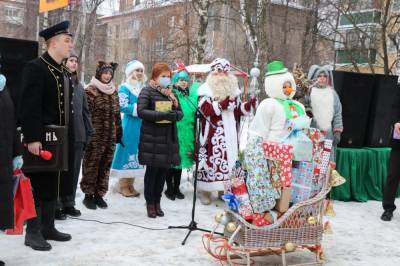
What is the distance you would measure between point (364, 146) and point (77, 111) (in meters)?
4.33

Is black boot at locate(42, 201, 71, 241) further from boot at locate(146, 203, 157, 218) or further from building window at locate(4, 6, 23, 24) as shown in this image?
building window at locate(4, 6, 23, 24)

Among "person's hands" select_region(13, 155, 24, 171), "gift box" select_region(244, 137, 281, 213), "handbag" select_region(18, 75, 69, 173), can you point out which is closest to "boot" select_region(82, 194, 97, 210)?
"handbag" select_region(18, 75, 69, 173)

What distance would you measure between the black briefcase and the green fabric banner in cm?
411

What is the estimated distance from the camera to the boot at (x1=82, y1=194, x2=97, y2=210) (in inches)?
211

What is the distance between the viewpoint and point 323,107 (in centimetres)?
608

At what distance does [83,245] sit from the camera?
411 cm

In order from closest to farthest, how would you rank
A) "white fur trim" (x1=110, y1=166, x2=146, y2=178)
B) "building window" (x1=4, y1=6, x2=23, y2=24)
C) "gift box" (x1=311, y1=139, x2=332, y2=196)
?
"gift box" (x1=311, y1=139, x2=332, y2=196) < "white fur trim" (x1=110, y1=166, x2=146, y2=178) < "building window" (x1=4, y1=6, x2=23, y2=24)

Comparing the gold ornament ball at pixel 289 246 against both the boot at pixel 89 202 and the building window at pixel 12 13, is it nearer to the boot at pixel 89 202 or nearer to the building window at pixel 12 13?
the boot at pixel 89 202

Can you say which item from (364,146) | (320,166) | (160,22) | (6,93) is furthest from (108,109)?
(160,22)

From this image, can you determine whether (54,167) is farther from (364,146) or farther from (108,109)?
(364,146)

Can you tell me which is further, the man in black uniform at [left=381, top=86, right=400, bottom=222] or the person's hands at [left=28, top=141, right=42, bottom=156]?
the man in black uniform at [left=381, top=86, right=400, bottom=222]

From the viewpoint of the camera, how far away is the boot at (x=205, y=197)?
5.95 meters

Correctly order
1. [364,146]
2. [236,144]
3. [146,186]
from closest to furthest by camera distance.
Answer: [146,186]
[236,144]
[364,146]

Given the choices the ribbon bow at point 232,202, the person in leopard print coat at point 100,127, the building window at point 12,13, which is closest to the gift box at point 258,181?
the ribbon bow at point 232,202
